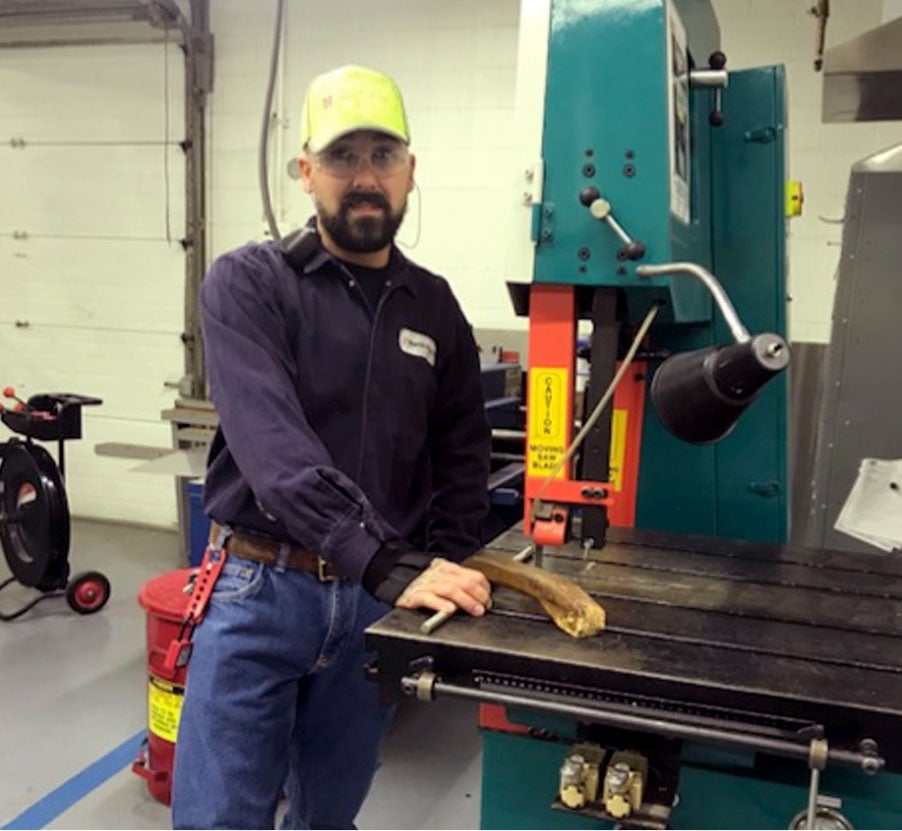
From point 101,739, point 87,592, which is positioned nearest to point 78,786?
point 101,739

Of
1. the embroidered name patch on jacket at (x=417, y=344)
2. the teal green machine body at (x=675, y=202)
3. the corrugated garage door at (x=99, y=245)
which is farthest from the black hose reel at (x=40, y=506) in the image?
the teal green machine body at (x=675, y=202)

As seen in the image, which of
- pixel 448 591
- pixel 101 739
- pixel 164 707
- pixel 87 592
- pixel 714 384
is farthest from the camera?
pixel 87 592

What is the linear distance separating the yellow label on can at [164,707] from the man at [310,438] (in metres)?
0.71

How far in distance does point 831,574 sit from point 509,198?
2.26 ft

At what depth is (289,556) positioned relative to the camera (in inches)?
53.6

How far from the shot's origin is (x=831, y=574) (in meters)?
1.27

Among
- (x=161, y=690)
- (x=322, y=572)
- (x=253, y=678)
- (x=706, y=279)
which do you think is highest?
(x=706, y=279)

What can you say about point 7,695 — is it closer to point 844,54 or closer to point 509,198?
point 509,198

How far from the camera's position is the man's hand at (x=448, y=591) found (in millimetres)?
1055

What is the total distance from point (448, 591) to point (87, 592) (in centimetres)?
269

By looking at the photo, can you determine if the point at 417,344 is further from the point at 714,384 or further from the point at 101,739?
the point at 101,739

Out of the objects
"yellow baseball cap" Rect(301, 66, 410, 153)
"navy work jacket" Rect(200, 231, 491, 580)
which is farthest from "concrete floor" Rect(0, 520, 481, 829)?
"yellow baseball cap" Rect(301, 66, 410, 153)

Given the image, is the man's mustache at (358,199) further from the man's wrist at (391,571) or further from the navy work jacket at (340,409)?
the man's wrist at (391,571)

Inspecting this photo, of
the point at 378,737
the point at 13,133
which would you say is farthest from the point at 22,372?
the point at 378,737
